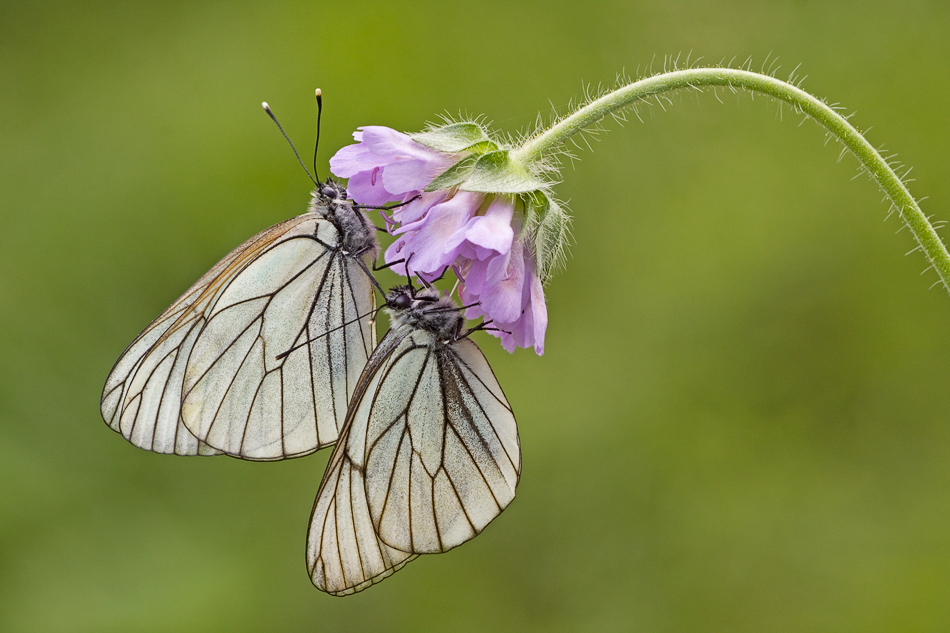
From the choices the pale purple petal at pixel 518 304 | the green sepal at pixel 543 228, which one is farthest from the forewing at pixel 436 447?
the green sepal at pixel 543 228

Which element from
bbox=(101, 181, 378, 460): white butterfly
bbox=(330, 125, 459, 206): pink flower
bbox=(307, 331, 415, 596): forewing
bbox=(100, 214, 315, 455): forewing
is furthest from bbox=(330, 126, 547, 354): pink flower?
bbox=(100, 214, 315, 455): forewing

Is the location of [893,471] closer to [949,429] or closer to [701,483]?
[949,429]

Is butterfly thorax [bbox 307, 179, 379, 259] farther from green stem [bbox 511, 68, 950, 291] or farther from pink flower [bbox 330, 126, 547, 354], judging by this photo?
green stem [bbox 511, 68, 950, 291]

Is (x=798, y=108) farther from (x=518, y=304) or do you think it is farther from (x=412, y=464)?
(x=412, y=464)

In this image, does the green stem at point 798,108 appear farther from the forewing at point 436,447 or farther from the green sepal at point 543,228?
the forewing at point 436,447

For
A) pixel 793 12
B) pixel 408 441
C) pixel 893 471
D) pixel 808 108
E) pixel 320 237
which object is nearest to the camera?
pixel 808 108

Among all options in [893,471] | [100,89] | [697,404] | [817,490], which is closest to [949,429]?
[893,471]
